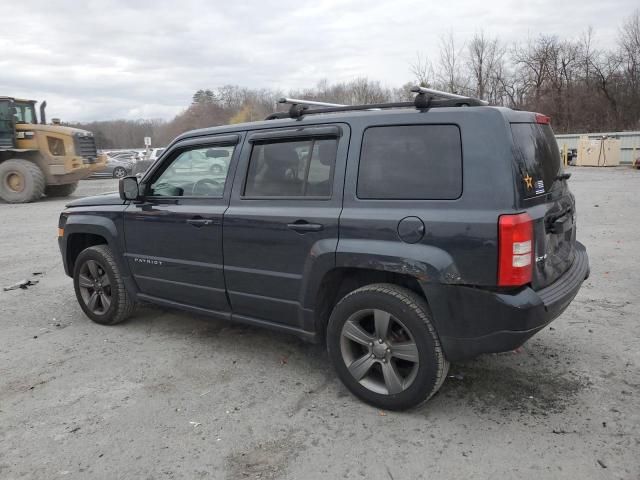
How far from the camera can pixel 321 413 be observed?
3.26 m

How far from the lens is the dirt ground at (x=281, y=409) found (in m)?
2.74

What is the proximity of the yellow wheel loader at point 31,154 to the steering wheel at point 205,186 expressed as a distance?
15.1 meters

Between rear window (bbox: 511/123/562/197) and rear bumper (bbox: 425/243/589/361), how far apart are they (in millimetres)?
603

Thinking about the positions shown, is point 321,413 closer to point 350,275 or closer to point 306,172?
point 350,275

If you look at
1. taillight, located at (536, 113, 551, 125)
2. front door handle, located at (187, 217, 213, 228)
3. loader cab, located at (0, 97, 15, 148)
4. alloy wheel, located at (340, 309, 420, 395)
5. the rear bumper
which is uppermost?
loader cab, located at (0, 97, 15, 148)

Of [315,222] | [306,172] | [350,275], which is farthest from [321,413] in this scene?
[306,172]

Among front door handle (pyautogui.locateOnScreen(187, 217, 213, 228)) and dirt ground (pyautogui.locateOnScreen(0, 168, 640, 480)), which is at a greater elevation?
front door handle (pyautogui.locateOnScreen(187, 217, 213, 228))

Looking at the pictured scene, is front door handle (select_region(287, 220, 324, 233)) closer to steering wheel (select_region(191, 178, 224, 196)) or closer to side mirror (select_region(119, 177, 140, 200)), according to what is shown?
steering wheel (select_region(191, 178, 224, 196))

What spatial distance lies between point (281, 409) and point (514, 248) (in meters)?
1.78

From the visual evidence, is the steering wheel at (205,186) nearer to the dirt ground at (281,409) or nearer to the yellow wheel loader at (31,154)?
the dirt ground at (281,409)

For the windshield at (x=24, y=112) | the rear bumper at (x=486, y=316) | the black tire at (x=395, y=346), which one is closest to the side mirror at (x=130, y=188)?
the black tire at (x=395, y=346)

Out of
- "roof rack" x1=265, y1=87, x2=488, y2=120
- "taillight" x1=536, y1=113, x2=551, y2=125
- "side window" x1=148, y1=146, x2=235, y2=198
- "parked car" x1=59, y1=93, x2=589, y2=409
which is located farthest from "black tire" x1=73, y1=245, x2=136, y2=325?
"taillight" x1=536, y1=113, x2=551, y2=125

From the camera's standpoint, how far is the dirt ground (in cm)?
274

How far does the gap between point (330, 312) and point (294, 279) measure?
1.16 ft
